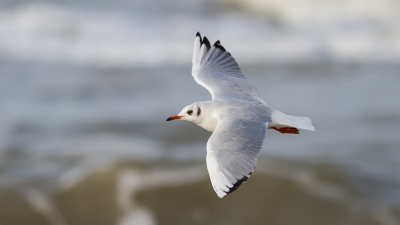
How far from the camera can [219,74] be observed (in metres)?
5.00

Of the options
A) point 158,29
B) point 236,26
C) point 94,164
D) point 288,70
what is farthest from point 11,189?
point 236,26

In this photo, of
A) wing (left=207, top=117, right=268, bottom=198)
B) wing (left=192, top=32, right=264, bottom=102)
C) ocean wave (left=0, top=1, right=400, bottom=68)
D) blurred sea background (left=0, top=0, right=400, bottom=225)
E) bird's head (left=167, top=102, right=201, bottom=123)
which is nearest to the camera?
wing (left=207, top=117, right=268, bottom=198)

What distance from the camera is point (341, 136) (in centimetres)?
959

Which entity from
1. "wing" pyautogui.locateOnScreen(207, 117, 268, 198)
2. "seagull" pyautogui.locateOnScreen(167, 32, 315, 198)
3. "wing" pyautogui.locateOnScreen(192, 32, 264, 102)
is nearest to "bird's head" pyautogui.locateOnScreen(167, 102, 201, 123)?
Answer: "seagull" pyautogui.locateOnScreen(167, 32, 315, 198)

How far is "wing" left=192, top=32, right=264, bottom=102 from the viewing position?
4766mm

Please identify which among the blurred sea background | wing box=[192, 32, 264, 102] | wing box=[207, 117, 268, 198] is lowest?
the blurred sea background

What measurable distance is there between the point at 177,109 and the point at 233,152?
6345mm

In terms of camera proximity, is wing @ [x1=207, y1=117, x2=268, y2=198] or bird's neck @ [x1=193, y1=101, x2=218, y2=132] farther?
bird's neck @ [x1=193, y1=101, x2=218, y2=132]

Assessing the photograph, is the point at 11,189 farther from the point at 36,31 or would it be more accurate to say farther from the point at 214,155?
the point at 36,31

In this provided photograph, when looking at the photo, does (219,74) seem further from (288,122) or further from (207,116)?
(288,122)

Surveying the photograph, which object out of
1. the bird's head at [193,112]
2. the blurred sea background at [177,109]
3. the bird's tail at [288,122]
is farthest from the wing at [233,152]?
the blurred sea background at [177,109]

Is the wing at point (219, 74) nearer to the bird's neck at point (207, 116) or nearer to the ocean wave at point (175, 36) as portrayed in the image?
the bird's neck at point (207, 116)

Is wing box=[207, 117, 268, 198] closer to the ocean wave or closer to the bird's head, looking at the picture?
the bird's head

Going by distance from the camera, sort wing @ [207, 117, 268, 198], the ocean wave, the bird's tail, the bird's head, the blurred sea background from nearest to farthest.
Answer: wing @ [207, 117, 268, 198] < the bird's tail < the bird's head < the blurred sea background < the ocean wave
